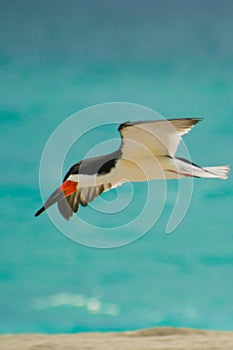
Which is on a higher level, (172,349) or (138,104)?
(138,104)

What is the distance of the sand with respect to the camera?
10.3ft

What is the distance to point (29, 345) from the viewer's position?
316cm

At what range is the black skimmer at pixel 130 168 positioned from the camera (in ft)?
9.18

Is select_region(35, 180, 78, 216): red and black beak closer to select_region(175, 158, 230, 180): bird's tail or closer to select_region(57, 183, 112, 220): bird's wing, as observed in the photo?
select_region(57, 183, 112, 220): bird's wing

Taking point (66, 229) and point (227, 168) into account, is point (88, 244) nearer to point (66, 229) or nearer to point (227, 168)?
point (66, 229)

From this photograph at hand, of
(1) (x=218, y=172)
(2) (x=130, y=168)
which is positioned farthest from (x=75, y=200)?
(1) (x=218, y=172)

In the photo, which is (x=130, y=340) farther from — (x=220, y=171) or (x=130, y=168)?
(x=220, y=171)

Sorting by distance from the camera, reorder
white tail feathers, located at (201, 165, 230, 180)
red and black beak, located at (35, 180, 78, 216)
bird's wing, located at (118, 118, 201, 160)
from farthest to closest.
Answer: red and black beak, located at (35, 180, 78, 216), white tail feathers, located at (201, 165, 230, 180), bird's wing, located at (118, 118, 201, 160)

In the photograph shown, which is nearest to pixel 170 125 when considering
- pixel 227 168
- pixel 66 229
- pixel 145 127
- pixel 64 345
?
pixel 145 127

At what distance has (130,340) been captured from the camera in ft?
11.0

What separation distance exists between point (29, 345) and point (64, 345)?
158mm

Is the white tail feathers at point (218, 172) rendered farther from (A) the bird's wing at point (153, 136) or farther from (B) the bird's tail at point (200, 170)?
(A) the bird's wing at point (153, 136)

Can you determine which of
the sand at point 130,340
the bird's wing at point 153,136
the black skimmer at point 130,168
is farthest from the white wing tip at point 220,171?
the sand at point 130,340

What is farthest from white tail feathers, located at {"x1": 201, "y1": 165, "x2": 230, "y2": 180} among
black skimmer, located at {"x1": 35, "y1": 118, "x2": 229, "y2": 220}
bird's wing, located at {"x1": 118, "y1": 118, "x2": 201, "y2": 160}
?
bird's wing, located at {"x1": 118, "y1": 118, "x2": 201, "y2": 160}
